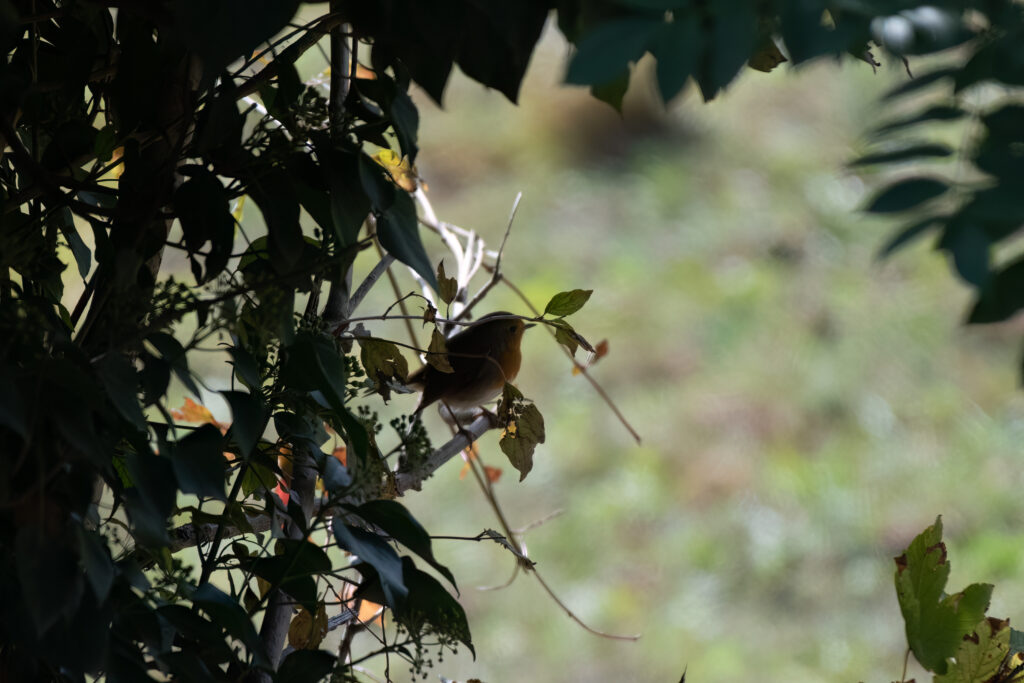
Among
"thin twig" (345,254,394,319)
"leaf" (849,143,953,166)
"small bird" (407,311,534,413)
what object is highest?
"small bird" (407,311,534,413)

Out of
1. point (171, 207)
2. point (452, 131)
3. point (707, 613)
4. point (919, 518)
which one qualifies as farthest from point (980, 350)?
point (171, 207)

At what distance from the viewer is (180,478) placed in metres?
0.42

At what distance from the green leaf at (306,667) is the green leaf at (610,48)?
33 cm

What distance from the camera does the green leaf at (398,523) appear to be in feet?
1.61

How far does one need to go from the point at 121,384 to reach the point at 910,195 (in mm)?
304

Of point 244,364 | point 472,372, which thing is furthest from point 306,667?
point 472,372

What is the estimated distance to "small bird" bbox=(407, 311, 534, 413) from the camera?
0.94 m

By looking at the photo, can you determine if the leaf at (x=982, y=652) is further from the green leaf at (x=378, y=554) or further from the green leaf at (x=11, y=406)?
the green leaf at (x=11, y=406)

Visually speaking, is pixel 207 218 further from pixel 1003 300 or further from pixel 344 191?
pixel 1003 300

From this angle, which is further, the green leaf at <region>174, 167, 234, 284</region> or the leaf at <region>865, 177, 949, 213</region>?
the green leaf at <region>174, 167, 234, 284</region>

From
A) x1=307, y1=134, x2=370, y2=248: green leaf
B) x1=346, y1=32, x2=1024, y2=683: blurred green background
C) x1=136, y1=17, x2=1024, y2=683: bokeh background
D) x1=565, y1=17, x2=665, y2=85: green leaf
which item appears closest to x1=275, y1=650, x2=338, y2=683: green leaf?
x1=307, y1=134, x2=370, y2=248: green leaf

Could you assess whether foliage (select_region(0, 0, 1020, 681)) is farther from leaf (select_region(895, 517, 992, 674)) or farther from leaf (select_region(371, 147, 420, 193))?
leaf (select_region(895, 517, 992, 674))

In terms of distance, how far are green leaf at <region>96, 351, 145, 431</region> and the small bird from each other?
0.54 metres

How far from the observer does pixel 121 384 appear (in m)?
0.39
